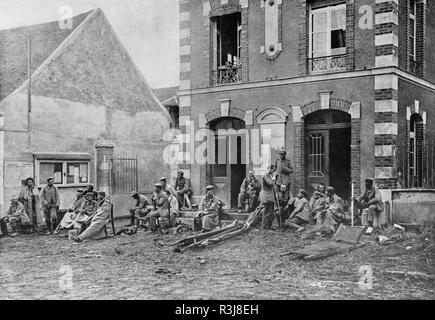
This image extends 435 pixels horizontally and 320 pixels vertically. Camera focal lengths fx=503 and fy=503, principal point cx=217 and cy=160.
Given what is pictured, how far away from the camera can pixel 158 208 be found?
1372 cm

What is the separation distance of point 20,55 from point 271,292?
34.3 feet

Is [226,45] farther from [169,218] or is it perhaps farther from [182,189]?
[169,218]

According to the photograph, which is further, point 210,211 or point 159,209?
point 159,209

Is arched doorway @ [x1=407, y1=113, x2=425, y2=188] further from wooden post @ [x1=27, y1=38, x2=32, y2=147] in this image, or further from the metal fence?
wooden post @ [x1=27, y1=38, x2=32, y2=147]

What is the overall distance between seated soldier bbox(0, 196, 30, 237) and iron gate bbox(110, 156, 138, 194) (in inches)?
143

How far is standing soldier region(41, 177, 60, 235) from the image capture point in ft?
47.1

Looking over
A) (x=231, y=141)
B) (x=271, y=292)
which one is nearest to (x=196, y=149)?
(x=231, y=141)

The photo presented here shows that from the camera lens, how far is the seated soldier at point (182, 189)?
14602mm

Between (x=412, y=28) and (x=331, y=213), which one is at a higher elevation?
(x=412, y=28)

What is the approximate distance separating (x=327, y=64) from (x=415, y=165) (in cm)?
348

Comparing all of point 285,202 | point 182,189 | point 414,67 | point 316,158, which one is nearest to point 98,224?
point 182,189

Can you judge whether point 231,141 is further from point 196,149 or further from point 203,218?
point 203,218

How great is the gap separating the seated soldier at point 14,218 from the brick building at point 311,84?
4.73 m

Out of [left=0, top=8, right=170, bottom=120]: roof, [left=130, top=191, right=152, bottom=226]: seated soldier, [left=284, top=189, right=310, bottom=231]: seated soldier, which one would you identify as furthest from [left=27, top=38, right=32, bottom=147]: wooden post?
[left=284, top=189, right=310, bottom=231]: seated soldier
